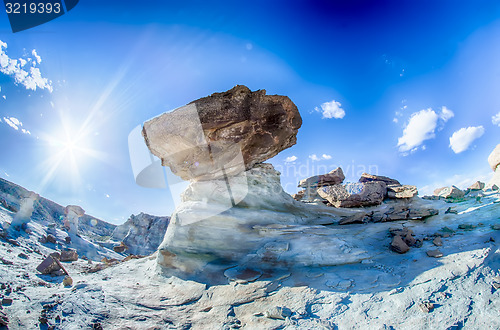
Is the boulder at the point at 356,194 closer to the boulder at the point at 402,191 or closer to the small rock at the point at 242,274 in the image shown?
the boulder at the point at 402,191

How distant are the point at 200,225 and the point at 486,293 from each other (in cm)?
Answer: 820

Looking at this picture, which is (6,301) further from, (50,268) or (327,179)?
(327,179)

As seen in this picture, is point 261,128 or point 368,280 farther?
point 261,128

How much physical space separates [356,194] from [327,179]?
4021 mm

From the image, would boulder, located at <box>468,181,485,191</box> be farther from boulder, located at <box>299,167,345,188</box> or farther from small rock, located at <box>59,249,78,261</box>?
small rock, located at <box>59,249,78,261</box>

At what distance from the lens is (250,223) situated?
31.2 feet

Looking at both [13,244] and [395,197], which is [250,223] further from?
[13,244]

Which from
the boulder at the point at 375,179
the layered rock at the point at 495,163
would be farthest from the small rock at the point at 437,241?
the layered rock at the point at 495,163

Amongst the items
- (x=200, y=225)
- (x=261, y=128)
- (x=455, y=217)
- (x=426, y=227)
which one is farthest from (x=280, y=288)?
(x=455, y=217)

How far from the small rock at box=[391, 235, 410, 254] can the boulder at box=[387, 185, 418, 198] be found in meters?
7.97

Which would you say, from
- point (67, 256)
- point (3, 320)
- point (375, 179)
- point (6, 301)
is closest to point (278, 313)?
point (3, 320)

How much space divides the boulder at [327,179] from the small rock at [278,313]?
14.1 metres

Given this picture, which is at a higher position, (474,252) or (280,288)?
(474,252)

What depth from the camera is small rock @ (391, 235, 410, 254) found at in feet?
22.8
